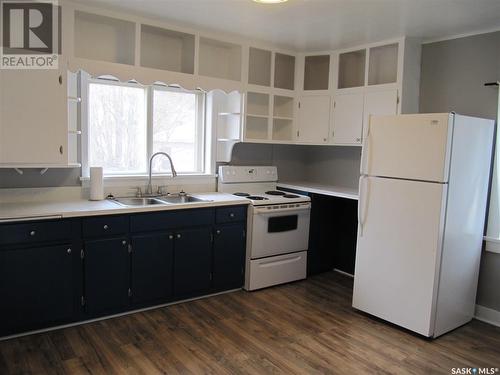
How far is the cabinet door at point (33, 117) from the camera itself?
2.73 m

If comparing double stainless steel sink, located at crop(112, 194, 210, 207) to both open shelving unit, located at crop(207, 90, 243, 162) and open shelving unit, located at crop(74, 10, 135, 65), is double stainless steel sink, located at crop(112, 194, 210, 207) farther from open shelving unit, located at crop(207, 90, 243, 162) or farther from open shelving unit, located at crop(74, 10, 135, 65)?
open shelving unit, located at crop(74, 10, 135, 65)

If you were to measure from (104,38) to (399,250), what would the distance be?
290 centimetres

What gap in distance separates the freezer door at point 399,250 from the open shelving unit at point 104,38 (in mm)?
2238

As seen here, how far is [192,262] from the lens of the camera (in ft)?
11.4

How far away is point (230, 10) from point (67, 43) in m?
1.24

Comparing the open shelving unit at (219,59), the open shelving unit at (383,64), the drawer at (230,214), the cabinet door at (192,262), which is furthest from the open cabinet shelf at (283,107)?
the cabinet door at (192,262)

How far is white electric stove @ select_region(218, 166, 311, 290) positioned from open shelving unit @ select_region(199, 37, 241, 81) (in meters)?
0.94

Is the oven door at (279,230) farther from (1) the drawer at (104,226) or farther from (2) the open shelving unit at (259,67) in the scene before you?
(2) the open shelving unit at (259,67)

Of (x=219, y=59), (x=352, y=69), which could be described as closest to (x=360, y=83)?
(x=352, y=69)

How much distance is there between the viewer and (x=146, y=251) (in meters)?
3.22

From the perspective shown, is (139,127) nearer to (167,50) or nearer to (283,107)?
(167,50)

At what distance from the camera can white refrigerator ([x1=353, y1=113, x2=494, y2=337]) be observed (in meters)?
2.88

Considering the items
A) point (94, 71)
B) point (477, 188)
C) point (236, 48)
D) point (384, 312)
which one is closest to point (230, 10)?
point (236, 48)

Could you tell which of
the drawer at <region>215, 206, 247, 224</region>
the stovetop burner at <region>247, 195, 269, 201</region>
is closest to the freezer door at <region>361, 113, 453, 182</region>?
the stovetop burner at <region>247, 195, 269, 201</region>
